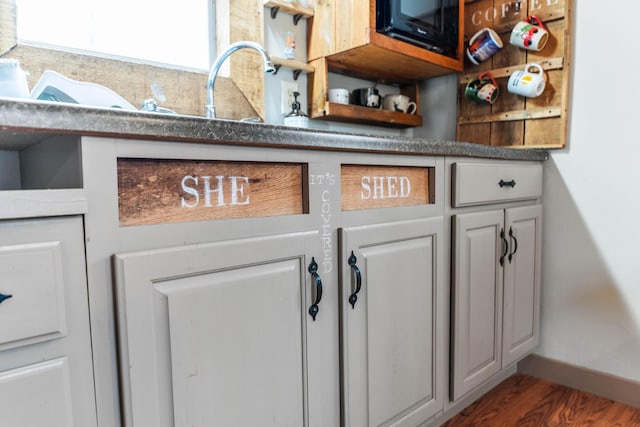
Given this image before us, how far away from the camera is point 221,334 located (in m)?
0.76

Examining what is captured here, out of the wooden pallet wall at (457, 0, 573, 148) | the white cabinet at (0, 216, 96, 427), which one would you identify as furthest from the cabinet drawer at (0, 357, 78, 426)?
the wooden pallet wall at (457, 0, 573, 148)

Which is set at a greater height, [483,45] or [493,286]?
[483,45]

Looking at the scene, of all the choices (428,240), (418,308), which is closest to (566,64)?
(428,240)

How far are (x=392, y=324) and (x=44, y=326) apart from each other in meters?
0.79

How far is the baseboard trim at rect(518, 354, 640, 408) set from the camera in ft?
5.24

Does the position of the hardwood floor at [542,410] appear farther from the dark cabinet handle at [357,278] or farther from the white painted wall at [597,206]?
the dark cabinet handle at [357,278]

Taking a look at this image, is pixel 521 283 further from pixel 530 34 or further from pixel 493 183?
pixel 530 34

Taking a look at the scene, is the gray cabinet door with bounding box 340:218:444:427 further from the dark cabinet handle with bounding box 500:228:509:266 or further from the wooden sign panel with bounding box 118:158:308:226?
the dark cabinet handle with bounding box 500:228:509:266

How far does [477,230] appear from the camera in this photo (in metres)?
1.39

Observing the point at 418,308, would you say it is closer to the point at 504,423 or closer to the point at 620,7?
the point at 504,423

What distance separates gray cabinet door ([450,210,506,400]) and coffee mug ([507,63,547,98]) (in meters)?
0.56

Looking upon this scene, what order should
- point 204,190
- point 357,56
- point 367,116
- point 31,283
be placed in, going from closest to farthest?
point 31,283, point 204,190, point 357,56, point 367,116

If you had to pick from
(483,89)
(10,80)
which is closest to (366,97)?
(483,89)

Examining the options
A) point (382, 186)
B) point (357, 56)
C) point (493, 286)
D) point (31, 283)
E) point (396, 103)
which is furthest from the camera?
point (396, 103)
